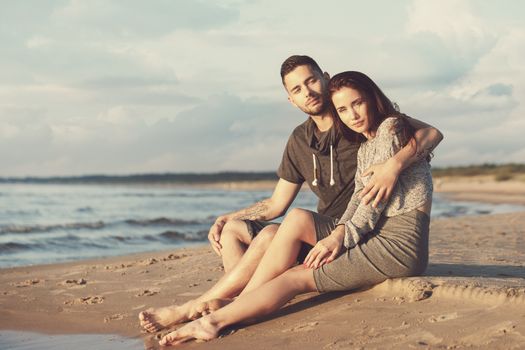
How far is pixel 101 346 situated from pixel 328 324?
151 cm

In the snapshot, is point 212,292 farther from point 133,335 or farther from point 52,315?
point 52,315

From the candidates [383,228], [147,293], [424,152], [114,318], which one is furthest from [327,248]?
[147,293]

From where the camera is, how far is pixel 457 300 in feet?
14.6

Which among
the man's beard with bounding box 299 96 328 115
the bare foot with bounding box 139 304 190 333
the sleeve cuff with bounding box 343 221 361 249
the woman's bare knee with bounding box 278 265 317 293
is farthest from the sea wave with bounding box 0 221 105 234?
the sleeve cuff with bounding box 343 221 361 249

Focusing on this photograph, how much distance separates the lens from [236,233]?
504 centimetres

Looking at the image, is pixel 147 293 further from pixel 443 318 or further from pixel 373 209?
pixel 443 318

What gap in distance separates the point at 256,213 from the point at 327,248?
1.10m

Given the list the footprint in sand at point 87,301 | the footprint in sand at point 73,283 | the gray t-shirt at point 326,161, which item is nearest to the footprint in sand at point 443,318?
the gray t-shirt at point 326,161

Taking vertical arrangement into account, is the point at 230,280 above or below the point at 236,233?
below

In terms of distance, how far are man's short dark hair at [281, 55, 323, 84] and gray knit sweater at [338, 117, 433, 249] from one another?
2.11ft

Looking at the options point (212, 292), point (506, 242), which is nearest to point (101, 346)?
point (212, 292)

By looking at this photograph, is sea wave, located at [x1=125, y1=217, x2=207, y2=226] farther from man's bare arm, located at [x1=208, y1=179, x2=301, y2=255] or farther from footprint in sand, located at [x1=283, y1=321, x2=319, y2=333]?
footprint in sand, located at [x1=283, y1=321, x2=319, y2=333]

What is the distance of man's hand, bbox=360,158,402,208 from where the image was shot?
4352 millimetres

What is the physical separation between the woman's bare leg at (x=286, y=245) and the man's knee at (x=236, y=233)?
49cm
